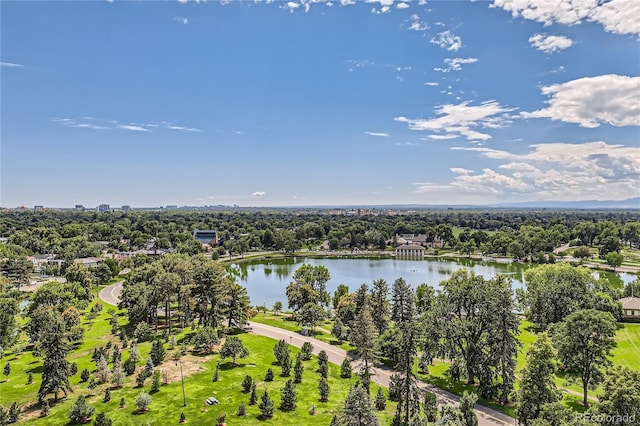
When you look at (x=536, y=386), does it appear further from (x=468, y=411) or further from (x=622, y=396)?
(x=622, y=396)

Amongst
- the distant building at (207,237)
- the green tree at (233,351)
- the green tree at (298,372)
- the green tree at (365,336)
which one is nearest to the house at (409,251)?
the distant building at (207,237)

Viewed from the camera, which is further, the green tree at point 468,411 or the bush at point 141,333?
the bush at point 141,333

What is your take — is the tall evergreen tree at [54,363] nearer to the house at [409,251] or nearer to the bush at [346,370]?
the bush at [346,370]

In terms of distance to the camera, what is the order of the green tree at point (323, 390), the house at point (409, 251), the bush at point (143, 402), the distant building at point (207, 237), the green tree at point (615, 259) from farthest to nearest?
the distant building at point (207, 237) < the house at point (409, 251) < the green tree at point (615, 259) < the green tree at point (323, 390) < the bush at point (143, 402)

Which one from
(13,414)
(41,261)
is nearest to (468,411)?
(13,414)

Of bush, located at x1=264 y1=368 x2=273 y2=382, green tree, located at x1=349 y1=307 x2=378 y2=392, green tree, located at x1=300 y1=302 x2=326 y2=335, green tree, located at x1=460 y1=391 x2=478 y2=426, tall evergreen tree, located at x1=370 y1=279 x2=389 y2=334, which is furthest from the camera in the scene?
green tree, located at x1=300 y1=302 x2=326 y2=335

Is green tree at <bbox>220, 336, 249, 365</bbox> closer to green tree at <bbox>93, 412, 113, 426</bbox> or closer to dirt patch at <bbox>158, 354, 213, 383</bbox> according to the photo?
dirt patch at <bbox>158, 354, 213, 383</bbox>

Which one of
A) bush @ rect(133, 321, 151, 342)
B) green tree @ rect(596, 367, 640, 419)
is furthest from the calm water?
green tree @ rect(596, 367, 640, 419)
